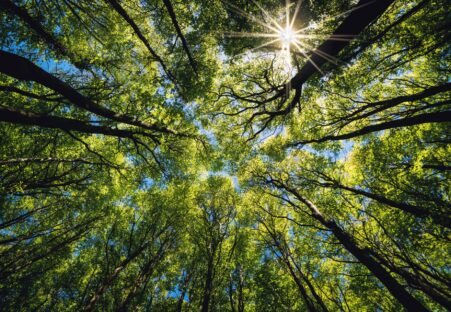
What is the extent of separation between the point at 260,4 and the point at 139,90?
587cm

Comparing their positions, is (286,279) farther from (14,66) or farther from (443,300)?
(14,66)

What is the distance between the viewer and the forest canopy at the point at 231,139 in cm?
587

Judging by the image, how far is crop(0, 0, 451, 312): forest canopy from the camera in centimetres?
587

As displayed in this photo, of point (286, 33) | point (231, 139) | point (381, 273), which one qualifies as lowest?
point (381, 273)

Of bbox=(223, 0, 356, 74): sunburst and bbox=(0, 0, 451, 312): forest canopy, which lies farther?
bbox=(223, 0, 356, 74): sunburst

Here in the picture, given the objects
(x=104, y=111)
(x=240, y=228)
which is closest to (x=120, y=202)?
(x=240, y=228)

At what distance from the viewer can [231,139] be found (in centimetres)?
1253

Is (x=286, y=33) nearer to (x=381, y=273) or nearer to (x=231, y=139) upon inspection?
(x=231, y=139)

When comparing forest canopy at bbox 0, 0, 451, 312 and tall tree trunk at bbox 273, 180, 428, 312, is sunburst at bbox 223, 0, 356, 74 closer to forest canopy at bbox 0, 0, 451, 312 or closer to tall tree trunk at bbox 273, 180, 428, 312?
forest canopy at bbox 0, 0, 451, 312

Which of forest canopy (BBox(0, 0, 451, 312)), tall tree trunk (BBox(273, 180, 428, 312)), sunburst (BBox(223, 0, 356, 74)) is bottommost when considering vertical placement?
tall tree trunk (BBox(273, 180, 428, 312))

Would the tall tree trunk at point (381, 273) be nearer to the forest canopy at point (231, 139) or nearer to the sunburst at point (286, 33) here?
the forest canopy at point (231, 139)

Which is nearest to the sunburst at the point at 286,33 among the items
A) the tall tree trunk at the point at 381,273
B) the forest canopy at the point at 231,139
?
the forest canopy at the point at 231,139

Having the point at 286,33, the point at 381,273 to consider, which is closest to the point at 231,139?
the point at 286,33

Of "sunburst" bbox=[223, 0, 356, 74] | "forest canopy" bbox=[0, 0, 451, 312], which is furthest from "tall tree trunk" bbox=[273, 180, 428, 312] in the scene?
"sunburst" bbox=[223, 0, 356, 74]
